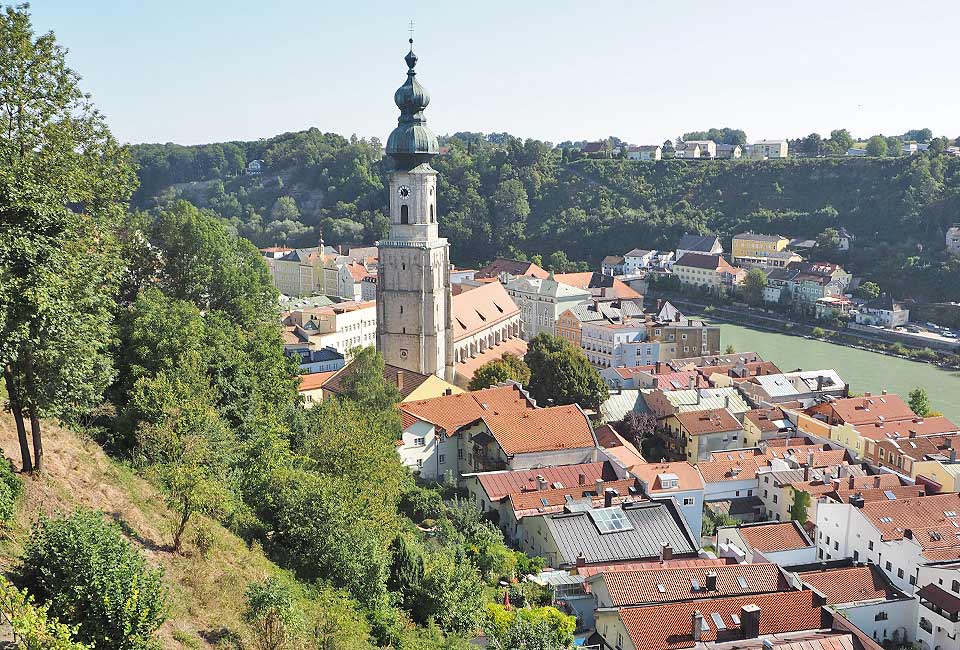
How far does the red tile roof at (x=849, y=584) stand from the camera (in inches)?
765

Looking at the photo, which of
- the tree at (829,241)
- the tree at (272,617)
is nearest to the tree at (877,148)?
the tree at (829,241)

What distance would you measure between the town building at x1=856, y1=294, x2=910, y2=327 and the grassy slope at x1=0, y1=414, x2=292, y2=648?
53.9 m

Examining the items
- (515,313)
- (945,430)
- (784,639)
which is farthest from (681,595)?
(515,313)

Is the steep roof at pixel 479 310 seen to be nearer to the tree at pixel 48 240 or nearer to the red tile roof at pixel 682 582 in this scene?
the red tile roof at pixel 682 582

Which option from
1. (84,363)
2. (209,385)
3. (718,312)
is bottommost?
(718,312)

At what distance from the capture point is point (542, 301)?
2106 inches

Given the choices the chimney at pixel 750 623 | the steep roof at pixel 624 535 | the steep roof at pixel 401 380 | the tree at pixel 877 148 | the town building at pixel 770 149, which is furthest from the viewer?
the town building at pixel 770 149

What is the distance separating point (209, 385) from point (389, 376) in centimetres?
1203

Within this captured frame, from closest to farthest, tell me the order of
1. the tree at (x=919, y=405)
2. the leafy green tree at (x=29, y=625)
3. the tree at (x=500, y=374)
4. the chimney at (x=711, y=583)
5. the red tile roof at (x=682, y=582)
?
the leafy green tree at (x=29, y=625) < the red tile roof at (x=682, y=582) < the chimney at (x=711, y=583) < the tree at (x=500, y=374) < the tree at (x=919, y=405)

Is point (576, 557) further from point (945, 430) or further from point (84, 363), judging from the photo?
point (945, 430)

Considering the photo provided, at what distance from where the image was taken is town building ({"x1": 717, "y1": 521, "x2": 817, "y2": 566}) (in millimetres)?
21828

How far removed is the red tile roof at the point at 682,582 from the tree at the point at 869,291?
49.1 metres

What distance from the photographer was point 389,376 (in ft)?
97.3

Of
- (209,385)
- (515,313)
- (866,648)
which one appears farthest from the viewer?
(515,313)
